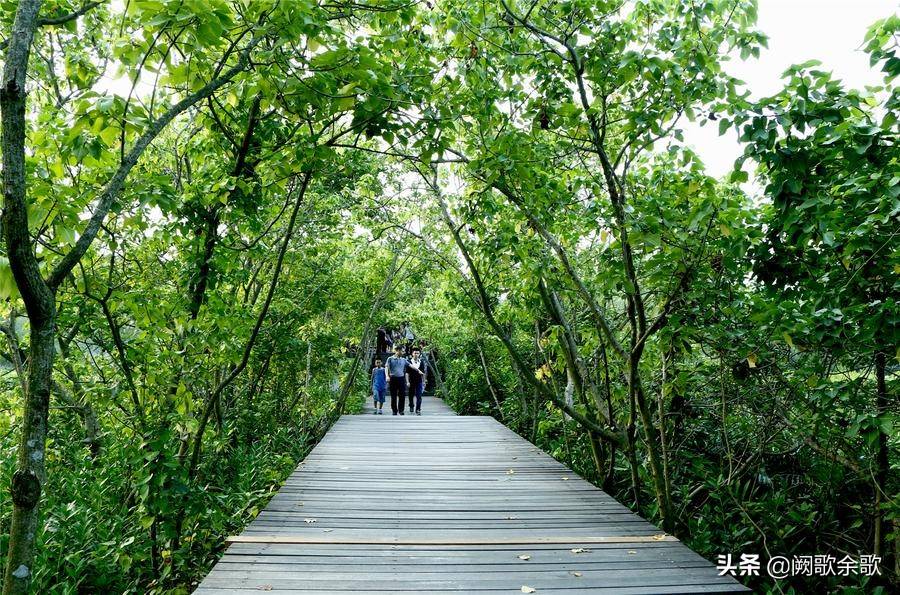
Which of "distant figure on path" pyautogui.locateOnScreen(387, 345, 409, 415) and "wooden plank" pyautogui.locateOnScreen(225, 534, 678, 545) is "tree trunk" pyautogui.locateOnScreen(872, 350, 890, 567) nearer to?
"wooden plank" pyautogui.locateOnScreen(225, 534, 678, 545)

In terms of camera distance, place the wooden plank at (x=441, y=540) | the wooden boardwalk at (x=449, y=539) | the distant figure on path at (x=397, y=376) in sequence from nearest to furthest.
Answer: the wooden boardwalk at (x=449, y=539)
the wooden plank at (x=441, y=540)
the distant figure on path at (x=397, y=376)

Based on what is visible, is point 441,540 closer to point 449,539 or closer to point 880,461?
point 449,539

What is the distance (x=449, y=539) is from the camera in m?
3.93

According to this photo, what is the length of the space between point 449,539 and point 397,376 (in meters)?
7.97

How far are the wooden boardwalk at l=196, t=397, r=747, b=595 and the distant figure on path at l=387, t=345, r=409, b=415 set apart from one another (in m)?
5.10

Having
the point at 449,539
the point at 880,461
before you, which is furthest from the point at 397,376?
the point at 880,461

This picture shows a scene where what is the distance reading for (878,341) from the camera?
123 inches

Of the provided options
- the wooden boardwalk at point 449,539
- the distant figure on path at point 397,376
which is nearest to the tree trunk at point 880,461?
the wooden boardwalk at point 449,539

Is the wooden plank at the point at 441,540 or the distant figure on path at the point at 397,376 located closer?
the wooden plank at the point at 441,540

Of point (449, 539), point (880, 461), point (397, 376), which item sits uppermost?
point (397, 376)

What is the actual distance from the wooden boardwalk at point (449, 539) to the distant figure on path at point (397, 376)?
16.7ft

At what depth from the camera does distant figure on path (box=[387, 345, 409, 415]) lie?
11562 millimetres

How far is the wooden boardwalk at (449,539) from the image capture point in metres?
3.20

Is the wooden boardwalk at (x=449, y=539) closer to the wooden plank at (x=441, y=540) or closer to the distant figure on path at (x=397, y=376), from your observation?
the wooden plank at (x=441, y=540)
